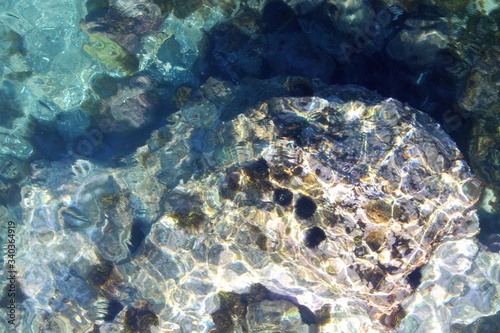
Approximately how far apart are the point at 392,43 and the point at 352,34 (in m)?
0.57

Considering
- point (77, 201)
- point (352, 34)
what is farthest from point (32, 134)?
point (352, 34)

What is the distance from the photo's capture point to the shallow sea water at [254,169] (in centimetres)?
377

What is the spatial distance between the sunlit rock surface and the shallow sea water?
0.02m

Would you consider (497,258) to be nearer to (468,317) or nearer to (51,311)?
(468,317)

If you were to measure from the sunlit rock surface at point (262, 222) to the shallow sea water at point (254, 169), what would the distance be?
0.02 metres

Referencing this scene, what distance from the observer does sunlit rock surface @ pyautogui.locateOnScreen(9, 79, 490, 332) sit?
3693 millimetres

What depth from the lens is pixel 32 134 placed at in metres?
6.63

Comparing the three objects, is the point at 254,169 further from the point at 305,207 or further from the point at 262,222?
the point at 305,207

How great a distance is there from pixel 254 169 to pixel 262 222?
673 mm

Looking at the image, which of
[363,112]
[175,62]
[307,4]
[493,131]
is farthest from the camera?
[175,62]

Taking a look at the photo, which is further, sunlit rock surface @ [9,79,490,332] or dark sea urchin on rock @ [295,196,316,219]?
dark sea urchin on rock @ [295,196,316,219]

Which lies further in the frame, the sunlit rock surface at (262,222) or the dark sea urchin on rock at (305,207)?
the dark sea urchin on rock at (305,207)

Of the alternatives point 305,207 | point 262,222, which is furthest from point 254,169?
point 305,207

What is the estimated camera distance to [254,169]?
163 inches
